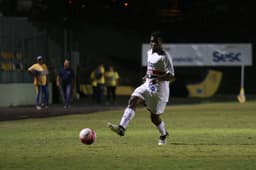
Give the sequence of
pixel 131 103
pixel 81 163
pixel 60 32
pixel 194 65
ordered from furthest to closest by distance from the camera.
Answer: pixel 194 65, pixel 60 32, pixel 131 103, pixel 81 163

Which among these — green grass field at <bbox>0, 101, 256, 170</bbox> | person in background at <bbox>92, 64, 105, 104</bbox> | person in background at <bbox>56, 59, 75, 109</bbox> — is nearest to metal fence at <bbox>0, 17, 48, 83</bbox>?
person in background at <bbox>92, 64, 105, 104</bbox>

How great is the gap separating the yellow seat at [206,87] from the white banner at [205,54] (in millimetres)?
2123

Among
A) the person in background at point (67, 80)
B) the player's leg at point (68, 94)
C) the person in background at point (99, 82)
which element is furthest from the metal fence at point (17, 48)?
the player's leg at point (68, 94)

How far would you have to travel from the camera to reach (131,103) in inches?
645

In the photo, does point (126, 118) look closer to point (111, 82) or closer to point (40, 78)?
point (40, 78)

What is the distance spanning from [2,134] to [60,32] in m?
20.2

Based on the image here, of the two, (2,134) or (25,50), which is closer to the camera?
(2,134)

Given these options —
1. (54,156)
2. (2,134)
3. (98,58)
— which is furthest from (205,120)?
(98,58)

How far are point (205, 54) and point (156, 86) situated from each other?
25902 millimetres

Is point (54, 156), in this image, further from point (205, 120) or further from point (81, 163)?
point (205, 120)

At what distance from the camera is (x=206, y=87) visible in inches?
1746

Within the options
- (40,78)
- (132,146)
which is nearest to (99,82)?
(40,78)

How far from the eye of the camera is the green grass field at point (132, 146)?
12797mm

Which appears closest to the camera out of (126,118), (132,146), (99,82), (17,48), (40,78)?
(132,146)
